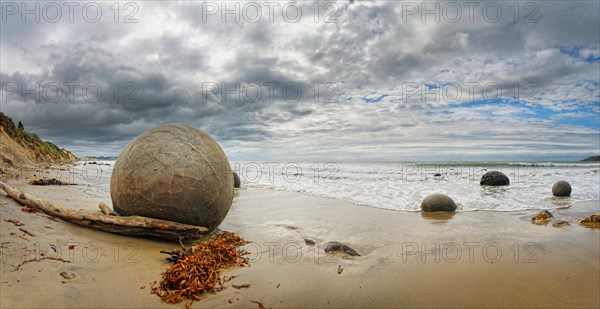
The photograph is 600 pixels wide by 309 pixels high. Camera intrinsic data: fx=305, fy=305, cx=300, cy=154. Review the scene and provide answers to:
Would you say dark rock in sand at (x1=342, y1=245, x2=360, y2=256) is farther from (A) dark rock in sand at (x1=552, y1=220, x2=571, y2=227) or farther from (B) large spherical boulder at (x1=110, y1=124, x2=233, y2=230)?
(A) dark rock in sand at (x1=552, y1=220, x2=571, y2=227)

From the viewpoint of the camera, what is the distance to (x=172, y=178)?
5.23 metres

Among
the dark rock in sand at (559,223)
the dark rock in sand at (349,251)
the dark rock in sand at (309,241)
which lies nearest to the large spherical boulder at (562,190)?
the dark rock in sand at (559,223)

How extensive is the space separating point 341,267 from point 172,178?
3.17 m

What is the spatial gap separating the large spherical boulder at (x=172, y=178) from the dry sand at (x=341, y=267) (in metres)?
0.61

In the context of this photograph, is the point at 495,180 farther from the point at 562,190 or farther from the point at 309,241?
the point at 309,241

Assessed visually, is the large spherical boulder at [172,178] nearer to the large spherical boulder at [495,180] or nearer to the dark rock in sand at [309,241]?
the dark rock in sand at [309,241]

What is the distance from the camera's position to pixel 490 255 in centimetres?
550

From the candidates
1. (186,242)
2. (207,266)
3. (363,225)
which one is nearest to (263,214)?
(363,225)

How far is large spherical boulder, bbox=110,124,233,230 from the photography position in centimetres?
523

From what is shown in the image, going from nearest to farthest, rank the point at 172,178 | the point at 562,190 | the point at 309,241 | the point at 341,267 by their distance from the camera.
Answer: the point at 341,267 < the point at 172,178 < the point at 309,241 < the point at 562,190

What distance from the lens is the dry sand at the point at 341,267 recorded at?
340 centimetres

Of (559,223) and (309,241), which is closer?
(309,241)

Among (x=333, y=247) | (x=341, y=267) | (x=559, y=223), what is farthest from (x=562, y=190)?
Result: (x=341, y=267)

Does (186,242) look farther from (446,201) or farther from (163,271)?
(446,201)
